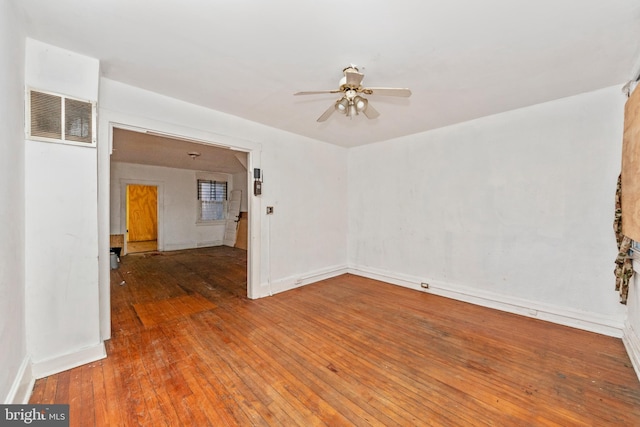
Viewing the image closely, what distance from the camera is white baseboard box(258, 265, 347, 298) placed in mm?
3747

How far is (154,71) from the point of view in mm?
2291

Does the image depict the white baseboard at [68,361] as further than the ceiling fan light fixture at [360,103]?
No

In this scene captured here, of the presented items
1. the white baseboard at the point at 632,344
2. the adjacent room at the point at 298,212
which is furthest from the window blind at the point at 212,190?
the white baseboard at the point at 632,344

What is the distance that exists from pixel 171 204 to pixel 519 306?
8.14 meters

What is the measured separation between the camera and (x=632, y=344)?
7.18 feet

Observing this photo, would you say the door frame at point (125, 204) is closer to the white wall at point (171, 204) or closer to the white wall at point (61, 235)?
the white wall at point (171, 204)

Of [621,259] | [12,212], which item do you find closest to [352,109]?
[12,212]

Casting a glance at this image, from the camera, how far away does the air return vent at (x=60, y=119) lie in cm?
186

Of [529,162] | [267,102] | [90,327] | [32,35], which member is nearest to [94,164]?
[32,35]

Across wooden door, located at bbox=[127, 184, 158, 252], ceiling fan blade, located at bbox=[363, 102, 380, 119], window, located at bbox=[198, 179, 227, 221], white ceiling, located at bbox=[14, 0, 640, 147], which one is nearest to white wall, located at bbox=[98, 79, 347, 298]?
white ceiling, located at bbox=[14, 0, 640, 147]

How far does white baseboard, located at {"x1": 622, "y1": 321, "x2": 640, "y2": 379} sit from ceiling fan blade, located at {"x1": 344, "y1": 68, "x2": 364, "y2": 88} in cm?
311

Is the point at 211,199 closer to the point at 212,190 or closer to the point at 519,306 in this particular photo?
the point at 212,190

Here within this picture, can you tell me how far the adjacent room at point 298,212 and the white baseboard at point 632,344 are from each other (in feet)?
0.10

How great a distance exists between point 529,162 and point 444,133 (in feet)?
3.71
